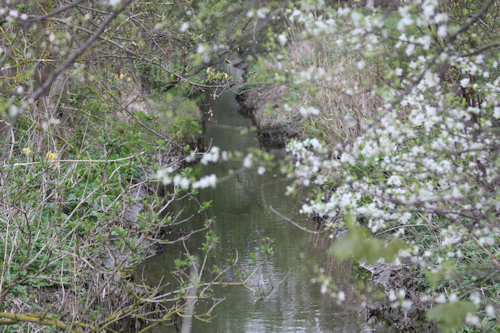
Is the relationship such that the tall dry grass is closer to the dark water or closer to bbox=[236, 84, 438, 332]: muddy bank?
the dark water

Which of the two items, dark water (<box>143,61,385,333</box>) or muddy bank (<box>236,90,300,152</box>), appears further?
muddy bank (<box>236,90,300,152</box>)

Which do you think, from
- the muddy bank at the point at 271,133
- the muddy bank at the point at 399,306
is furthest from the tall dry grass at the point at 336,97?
the muddy bank at the point at 399,306

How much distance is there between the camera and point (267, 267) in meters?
5.62

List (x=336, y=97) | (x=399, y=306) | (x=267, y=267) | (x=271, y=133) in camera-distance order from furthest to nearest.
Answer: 1. (x=271, y=133)
2. (x=336, y=97)
3. (x=267, y=267)
4. (x=399, y=306)

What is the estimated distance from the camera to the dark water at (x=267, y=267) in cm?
450

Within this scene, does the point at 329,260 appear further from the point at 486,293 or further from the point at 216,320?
the point at 486,293

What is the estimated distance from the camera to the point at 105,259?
17.6 ft

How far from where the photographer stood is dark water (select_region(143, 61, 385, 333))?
4500mm

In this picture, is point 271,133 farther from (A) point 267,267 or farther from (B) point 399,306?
(B) point 399,306

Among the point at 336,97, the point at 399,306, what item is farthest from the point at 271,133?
the point at 399,306

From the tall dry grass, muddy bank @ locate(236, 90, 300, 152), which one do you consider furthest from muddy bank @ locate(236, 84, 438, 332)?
muddy bank @ locate(236, 90, 300, 152)

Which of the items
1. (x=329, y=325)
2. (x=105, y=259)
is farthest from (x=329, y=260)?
(x=105, y=259)

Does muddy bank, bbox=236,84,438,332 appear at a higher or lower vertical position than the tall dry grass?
lower

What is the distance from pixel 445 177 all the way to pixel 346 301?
230 centimetres
